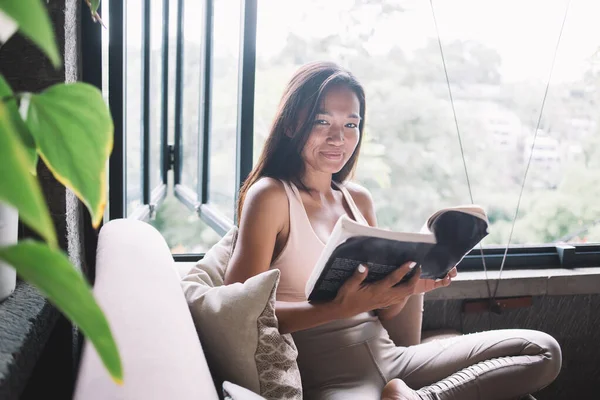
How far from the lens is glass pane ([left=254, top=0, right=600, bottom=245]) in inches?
94.4

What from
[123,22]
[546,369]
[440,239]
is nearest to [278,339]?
[440,239]

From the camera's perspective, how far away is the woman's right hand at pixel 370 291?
1356 mm

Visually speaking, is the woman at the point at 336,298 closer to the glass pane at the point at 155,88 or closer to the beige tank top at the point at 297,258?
the beige tank top at the point at 297,258

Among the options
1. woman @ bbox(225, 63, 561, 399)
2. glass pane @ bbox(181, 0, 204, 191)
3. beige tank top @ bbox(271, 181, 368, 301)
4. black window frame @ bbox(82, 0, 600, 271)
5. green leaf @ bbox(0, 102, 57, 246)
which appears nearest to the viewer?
green leaf @ bbox(0, 102, 57, 246)

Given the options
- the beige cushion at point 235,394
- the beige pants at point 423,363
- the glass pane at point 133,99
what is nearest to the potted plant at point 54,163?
the beige cushion at point 235,394

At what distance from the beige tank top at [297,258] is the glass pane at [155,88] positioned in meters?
1.12

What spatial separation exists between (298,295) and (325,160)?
14.7 inches

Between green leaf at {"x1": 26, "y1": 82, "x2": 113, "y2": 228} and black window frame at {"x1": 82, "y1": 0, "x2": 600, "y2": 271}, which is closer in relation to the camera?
green leaf at {"x1": 26, "y1": 82, "x2": 113, "y2": 228}

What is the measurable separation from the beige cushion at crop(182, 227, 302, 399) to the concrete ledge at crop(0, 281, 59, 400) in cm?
28

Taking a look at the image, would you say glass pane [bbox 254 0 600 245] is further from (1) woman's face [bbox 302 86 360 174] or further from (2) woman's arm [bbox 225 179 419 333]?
(2) woman's arm [bbox 225 179 419 333]

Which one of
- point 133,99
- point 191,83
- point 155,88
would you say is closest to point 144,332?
point 133,99

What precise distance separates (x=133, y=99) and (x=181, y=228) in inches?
36.7

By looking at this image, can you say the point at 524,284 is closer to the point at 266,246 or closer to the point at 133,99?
the point at 266,246

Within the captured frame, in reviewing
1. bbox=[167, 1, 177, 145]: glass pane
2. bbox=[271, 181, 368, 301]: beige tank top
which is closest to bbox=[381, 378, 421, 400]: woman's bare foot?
bbox=[271, 181, 368, 301]: beige tank top
